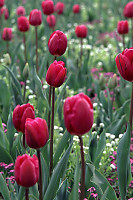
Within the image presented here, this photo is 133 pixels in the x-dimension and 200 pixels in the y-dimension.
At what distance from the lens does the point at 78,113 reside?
103 cm

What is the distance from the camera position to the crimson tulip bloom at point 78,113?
1021mm

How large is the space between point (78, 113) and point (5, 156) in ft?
3.13

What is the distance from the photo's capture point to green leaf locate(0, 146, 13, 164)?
182 cm

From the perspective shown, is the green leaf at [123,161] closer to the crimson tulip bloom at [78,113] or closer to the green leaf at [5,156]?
the crimson tulip bloom at [78,113]

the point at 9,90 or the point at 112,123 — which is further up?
the point at 9,90

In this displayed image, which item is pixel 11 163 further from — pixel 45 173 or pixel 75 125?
pixel 75 125

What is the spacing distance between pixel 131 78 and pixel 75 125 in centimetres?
65

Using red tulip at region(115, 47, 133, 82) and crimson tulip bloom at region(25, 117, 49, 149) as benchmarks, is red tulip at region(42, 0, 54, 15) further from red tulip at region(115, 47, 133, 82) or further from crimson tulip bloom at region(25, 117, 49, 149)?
crimson tulip bloom at region(25, 117, 49, 149)

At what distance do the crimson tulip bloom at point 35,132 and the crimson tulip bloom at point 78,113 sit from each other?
0.11 metres

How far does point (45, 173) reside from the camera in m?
1.58

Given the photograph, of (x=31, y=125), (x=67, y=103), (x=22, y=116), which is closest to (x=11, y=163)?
(x=22, y=116)

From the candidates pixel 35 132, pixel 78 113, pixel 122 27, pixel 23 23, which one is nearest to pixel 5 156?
pixel 35 132

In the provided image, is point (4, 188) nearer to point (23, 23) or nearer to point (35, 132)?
point (35, 132)

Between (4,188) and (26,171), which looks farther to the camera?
(4,188)
